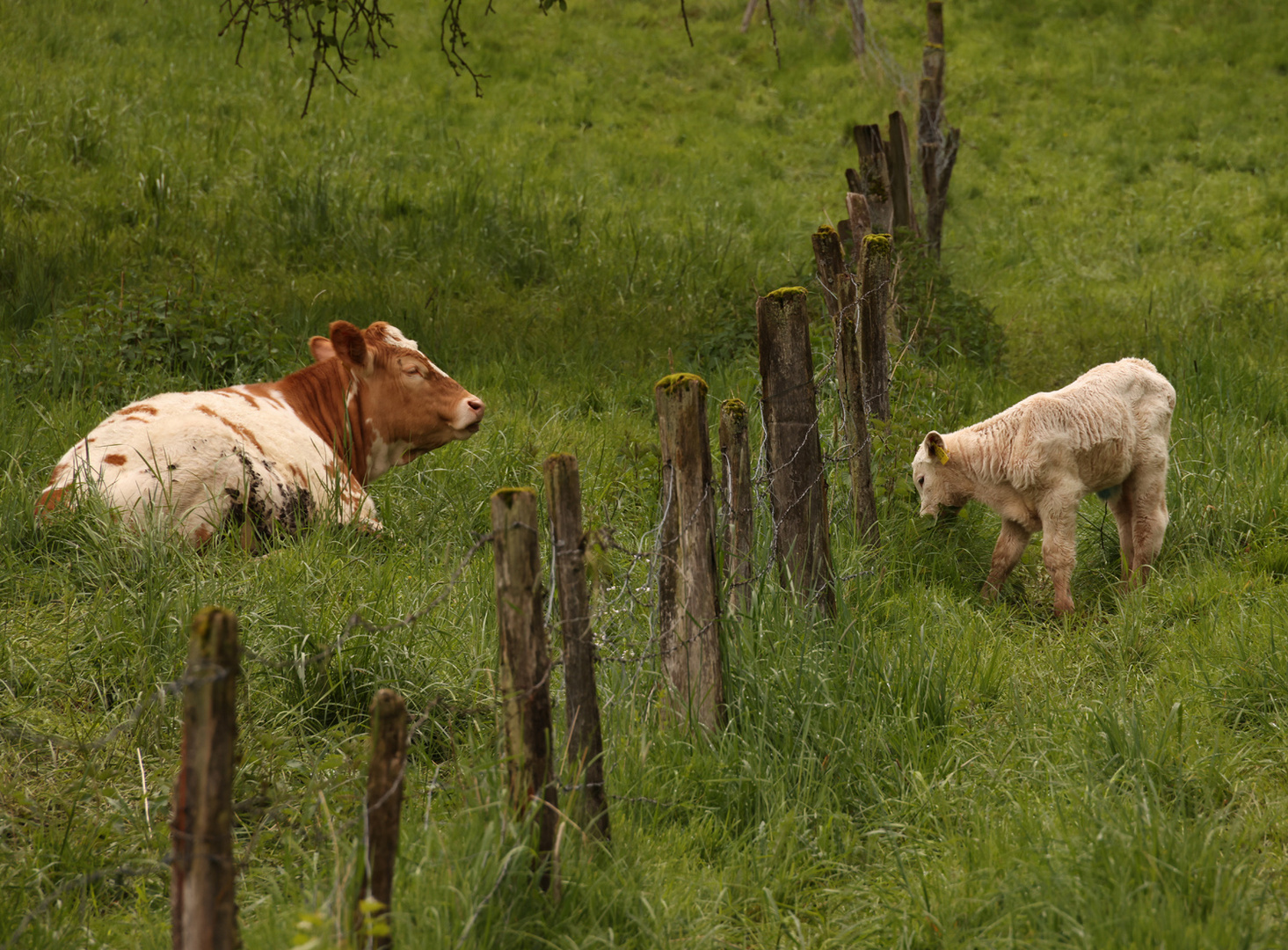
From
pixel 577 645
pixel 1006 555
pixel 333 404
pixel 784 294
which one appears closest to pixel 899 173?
pixel 1006 555

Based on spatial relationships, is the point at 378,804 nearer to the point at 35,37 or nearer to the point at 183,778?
the point at 183,778

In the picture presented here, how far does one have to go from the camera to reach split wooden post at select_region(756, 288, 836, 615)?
384cm

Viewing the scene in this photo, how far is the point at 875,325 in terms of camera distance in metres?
5.01

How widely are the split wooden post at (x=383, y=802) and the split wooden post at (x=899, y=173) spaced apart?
7.61 meters

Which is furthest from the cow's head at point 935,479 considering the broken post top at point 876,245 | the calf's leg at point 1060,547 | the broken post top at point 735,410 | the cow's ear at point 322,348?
the cow's ear at point 322,348

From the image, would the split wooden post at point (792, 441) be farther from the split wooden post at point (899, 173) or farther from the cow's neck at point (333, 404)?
the split wooden post at point (899, 173)

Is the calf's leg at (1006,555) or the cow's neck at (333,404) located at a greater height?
the cow's neck at (333,404)

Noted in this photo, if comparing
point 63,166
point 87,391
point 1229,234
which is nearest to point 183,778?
point 87,391

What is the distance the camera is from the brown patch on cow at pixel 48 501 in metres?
4.61

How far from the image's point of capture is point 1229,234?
1176 cm

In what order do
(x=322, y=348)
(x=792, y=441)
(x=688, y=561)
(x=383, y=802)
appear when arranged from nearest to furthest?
1. (x=383, y=802)
2. (x=688, y=561)
3. (x=792, y=441)
4. (x=322, y=348)

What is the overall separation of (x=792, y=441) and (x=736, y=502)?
416 millimetres

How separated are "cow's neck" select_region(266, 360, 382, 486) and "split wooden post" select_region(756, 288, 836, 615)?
2461 millimetres

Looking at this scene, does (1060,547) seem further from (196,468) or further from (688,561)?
(196,468)
